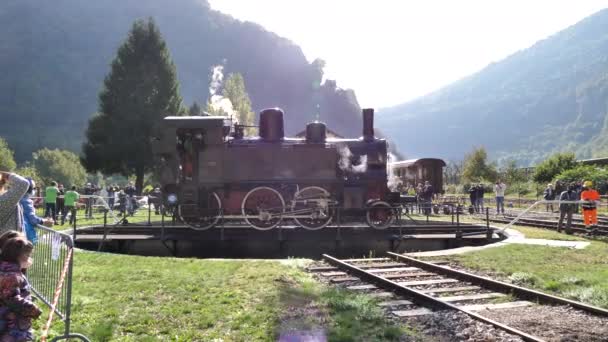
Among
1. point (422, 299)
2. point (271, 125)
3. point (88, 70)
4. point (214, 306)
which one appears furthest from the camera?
point (88, 70)

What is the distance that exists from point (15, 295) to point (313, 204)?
1054cm

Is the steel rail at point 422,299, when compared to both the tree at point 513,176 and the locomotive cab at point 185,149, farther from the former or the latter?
the tree at point 513,176

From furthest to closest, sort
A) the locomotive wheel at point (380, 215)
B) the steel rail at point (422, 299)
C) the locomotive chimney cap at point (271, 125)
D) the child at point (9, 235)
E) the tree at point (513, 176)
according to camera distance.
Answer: the tree at point (513, 176)
the locomotive chimney cap at point (271, 125)
the locomotive wheel at point (380, 215)
the steel rail at point (422, 299)
the child at point (9, 235)

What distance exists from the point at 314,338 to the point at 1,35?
20770cm

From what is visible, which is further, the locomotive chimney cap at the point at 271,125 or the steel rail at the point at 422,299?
the locomotive chimney cap at the point at 271,125

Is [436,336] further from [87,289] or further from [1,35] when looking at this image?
[1,35]

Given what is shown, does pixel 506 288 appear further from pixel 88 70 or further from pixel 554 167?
pixel 88 70

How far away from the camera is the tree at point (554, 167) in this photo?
40.6 metres

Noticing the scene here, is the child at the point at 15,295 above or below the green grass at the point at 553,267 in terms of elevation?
above

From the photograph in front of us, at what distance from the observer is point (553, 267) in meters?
8.93

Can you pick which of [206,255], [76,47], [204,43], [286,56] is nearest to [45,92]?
[76,47]

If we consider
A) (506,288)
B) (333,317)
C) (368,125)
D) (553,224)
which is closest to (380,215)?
(368,125)

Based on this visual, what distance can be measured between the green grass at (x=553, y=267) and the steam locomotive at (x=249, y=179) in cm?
430

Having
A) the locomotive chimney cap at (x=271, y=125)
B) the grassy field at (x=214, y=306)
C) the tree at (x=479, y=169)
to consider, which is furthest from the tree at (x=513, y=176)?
the grassy field at (x=214, y=306)
